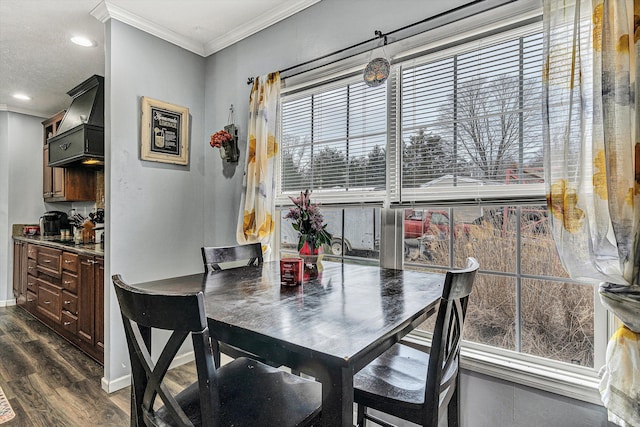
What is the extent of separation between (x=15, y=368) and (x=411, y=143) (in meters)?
3.40

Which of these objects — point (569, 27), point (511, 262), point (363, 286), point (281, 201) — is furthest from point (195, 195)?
point (569, 27)

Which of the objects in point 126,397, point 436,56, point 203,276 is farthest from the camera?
point 126,397

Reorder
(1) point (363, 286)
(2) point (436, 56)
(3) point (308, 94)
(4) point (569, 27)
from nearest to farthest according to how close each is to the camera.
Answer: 1. (4) point (569, 27)
2. (1) point (363, 286)
3. (2) point (436, 56)
4. (3) point (308, 94)

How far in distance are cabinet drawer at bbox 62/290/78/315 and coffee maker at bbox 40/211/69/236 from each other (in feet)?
5.72

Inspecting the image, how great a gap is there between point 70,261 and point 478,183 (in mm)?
3408

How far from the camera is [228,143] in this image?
Result: 2.75 meters

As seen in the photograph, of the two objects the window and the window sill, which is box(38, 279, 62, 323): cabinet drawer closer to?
the window

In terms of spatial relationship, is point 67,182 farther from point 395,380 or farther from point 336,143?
point 395,380

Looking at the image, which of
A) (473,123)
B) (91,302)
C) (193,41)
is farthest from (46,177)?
(473,123)

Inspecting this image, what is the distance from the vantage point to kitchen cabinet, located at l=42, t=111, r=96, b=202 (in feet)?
13.5

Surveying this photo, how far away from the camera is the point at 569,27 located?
1.31m

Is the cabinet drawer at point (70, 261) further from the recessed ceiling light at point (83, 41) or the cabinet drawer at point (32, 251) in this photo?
the recessed ceiling light at point (83, 41)

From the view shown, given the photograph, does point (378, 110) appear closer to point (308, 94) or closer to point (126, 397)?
point (308, 94)

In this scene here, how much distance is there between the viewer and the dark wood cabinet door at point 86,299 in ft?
8.96
